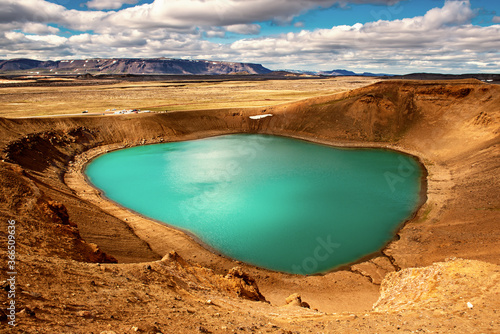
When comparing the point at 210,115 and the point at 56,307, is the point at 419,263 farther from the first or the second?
the point at 210,115

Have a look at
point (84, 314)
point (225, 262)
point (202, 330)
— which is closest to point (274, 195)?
point (225, 262)

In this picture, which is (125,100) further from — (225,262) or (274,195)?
(225,262)

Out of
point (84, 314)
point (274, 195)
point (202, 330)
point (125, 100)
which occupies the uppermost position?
point (125, 100)

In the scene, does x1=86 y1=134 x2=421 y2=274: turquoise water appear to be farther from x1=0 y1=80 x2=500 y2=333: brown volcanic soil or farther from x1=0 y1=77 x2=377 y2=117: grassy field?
x1=0 y1=77 x2=377 y2=117: grassy field

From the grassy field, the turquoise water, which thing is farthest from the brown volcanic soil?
the grassy field

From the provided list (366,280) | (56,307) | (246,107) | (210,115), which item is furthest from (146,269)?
(246,107)

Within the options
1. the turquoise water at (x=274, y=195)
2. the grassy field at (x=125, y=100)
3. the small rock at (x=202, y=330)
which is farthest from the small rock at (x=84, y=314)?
the grassy field at (x=125, y=100)
